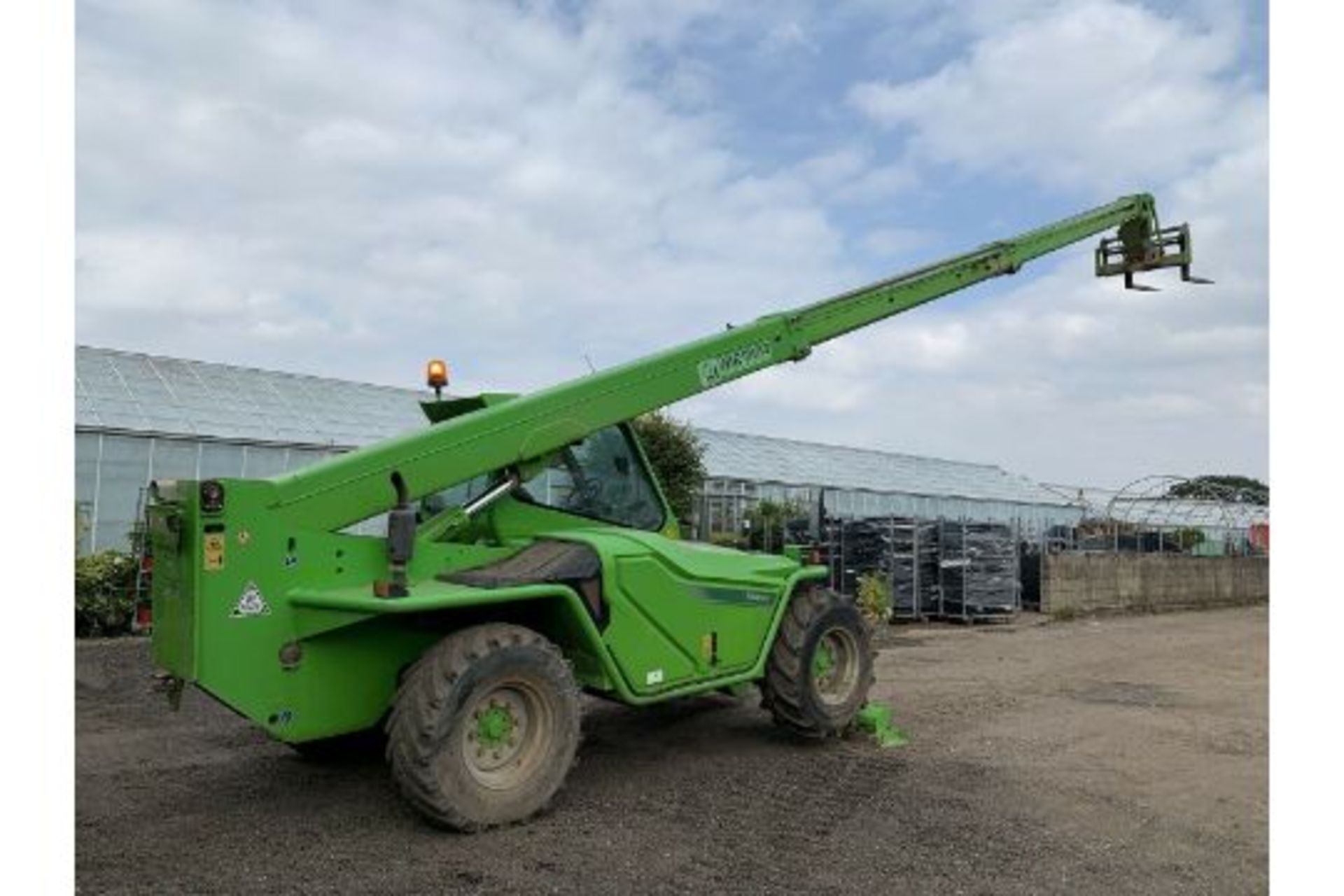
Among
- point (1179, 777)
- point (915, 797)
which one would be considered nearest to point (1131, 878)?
point (915, 797)

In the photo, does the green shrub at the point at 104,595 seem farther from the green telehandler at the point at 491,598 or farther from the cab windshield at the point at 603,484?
the cab windshield at the point at 603,484

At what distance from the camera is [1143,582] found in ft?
81.2

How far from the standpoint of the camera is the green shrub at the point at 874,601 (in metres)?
19.0

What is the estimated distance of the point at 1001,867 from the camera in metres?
5.45

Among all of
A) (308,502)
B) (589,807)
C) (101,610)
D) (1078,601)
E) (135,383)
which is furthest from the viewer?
(1078,601)

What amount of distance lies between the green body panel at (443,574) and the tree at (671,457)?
43.6 feet

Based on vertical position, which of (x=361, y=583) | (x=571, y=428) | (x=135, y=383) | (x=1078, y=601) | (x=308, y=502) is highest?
(x=135, y=383)

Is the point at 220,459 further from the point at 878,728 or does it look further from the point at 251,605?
the point at 251,605

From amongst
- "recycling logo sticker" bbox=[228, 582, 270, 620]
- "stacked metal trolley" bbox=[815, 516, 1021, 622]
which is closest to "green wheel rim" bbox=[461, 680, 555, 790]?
"recycling logo sticker" bbox=[228, 582, 270, 620]

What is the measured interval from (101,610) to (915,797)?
42.7 ft

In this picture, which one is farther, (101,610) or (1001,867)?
(101,610)

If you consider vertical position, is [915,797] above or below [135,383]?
below

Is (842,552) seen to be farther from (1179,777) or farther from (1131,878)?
(1131,878)

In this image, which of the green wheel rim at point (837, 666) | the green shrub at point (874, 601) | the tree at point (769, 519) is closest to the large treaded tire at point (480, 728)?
the green wheel rim at point (837, 666)
